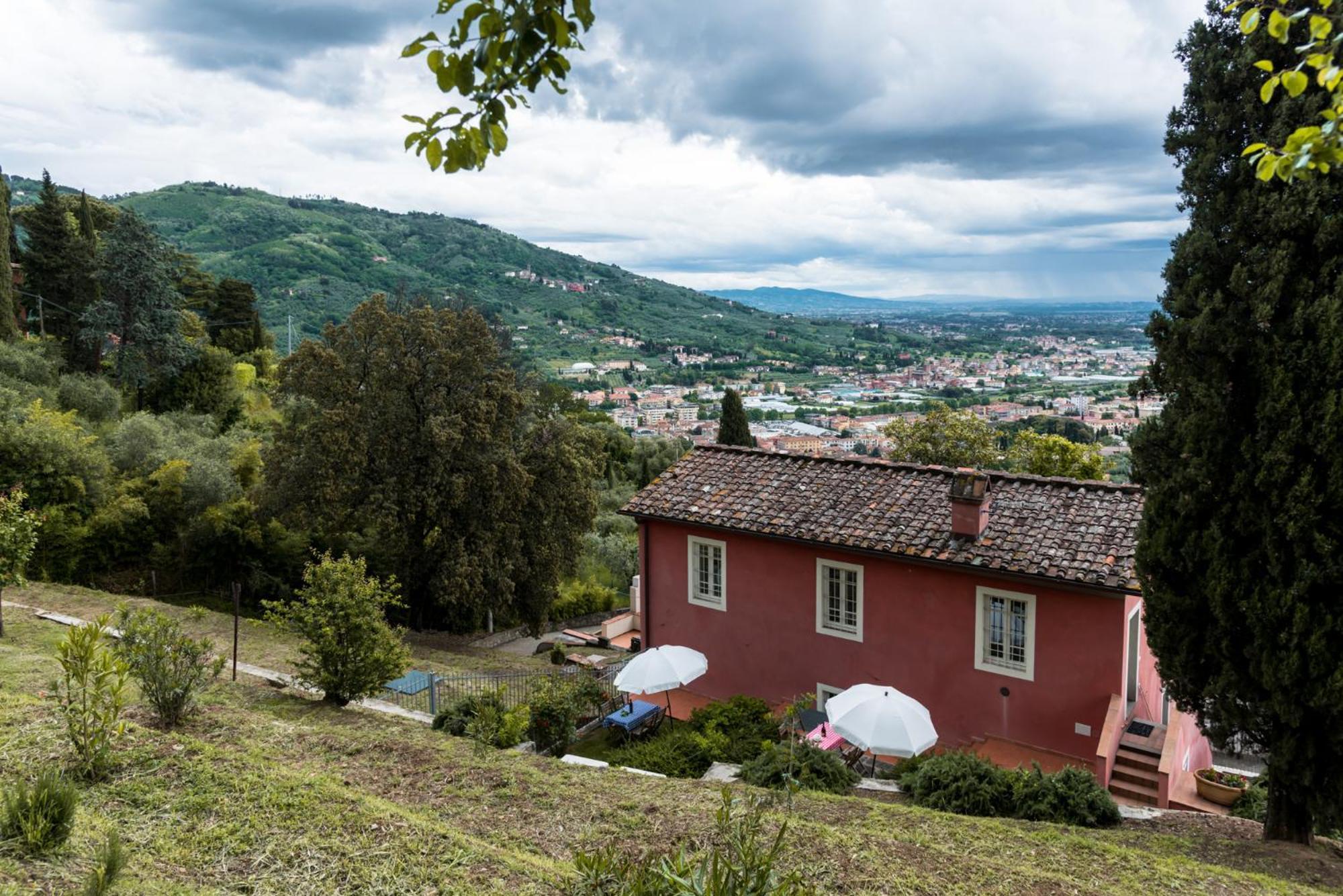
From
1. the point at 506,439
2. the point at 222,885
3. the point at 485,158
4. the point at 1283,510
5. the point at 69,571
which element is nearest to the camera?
the point at 485,158

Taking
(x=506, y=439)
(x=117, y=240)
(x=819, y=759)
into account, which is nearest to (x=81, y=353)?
(x=117, y=240)

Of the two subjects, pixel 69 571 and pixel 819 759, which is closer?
pixel 819 759

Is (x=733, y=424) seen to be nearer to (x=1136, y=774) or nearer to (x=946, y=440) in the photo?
(x=946, y=440)

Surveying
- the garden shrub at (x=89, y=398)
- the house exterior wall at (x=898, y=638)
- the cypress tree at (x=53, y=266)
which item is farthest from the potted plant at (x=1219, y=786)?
the cypress tree at (x=53, y=266)

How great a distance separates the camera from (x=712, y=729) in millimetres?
11102

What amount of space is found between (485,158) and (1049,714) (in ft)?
39.1

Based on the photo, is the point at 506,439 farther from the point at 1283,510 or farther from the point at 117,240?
the point at 117,240

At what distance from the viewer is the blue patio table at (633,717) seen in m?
12.6

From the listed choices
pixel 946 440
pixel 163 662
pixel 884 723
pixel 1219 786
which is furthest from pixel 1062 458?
pixel 163 662

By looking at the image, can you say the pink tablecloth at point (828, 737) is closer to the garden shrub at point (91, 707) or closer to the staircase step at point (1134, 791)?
the staircase step at point (1134, 791)

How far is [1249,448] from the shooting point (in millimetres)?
6988

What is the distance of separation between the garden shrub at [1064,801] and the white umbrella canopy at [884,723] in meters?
1.74

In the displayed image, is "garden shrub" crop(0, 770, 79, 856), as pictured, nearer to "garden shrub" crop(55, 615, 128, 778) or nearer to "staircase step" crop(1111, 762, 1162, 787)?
"garden shrub" crop(55, 615, 128, 778)

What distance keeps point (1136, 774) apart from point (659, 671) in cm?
684
